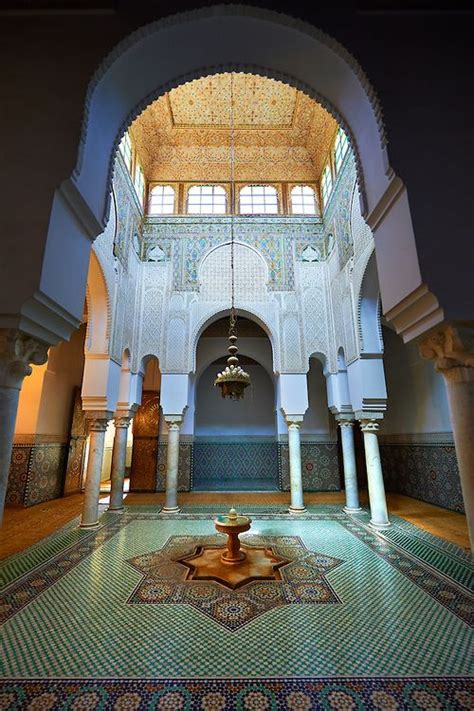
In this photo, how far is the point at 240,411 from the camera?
378 inches

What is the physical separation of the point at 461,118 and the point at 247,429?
8.37m

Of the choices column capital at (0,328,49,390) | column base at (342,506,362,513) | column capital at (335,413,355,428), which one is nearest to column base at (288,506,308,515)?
column base at (342,506,362,513)

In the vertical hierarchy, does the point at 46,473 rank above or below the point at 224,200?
below

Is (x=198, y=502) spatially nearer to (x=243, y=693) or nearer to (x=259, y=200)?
(x=243, y=693)

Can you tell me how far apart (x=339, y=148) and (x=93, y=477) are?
6.75 meters

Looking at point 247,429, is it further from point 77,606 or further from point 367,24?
point 367,24

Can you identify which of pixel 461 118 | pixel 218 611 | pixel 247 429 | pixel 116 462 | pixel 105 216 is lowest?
pixel 218 611

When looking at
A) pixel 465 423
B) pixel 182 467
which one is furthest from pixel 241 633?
pixel 182 467

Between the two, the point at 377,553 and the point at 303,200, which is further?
the point at 303,200

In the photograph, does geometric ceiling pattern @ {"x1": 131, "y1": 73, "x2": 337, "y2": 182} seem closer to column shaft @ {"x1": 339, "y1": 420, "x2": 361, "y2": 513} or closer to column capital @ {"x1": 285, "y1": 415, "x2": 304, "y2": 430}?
column capital @ {"x1": 285, "y1": 415, "x2": 304, "y2": 430}

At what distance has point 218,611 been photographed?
2.52 m

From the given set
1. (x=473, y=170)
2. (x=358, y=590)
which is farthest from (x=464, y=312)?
(x=358, y=590)

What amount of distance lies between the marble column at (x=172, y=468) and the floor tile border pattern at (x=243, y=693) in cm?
419

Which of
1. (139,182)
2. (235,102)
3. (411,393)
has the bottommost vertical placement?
(411,393)
